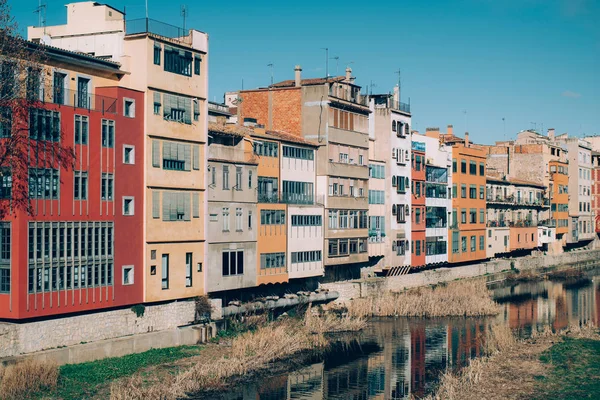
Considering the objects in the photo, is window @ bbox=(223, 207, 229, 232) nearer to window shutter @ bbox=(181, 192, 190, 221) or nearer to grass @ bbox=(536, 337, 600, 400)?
window shutter @ bbox=(181, 192, 190, 221)

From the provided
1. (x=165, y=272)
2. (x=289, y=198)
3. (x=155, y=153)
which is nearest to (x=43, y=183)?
(x=155, y=153)

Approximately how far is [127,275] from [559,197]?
269 ft

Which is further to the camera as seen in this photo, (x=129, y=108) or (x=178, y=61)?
(x=178, y=61)

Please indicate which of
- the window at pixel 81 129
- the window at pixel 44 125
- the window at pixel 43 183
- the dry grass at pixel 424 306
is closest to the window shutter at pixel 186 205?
the window at pixel 81 129

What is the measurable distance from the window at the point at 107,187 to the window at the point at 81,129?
2.21 meters

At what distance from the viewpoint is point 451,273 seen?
255ft

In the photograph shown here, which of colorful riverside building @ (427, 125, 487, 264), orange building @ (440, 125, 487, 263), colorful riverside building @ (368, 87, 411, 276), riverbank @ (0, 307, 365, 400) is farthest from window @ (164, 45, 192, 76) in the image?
orange building @ (440, 125, 487, 263)

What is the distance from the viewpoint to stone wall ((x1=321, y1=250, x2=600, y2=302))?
6116cm

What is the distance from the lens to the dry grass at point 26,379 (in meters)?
31.5

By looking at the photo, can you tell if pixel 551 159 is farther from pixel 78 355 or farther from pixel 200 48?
pixel 78 355

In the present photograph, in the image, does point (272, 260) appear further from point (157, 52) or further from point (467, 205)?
point (467, 205)

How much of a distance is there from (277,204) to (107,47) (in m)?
16.1

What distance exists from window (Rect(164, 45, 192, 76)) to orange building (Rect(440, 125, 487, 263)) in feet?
140

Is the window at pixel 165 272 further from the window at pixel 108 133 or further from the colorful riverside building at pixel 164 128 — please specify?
the window at pixel 108 133
